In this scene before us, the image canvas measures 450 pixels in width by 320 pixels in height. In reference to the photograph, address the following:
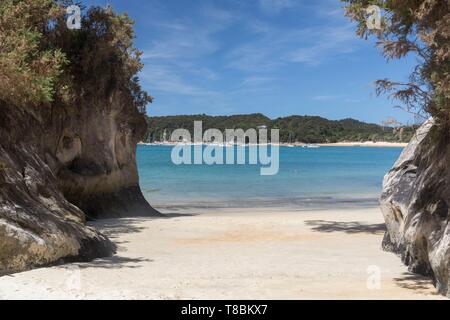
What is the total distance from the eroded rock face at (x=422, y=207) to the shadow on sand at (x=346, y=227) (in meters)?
→ 3.43

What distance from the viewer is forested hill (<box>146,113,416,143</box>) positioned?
484ft

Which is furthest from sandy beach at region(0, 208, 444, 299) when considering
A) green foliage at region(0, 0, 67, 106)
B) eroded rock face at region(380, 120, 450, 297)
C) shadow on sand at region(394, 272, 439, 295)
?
green foliage at region(0, 0, 67, 106)

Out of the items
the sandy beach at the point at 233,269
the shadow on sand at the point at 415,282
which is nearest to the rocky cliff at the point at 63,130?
the sandy beach at the point at 233,269

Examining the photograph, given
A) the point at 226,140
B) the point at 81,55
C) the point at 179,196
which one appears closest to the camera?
the point at 81,55

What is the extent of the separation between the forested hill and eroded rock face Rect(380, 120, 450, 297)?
406 feet

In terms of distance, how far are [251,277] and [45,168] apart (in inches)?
209

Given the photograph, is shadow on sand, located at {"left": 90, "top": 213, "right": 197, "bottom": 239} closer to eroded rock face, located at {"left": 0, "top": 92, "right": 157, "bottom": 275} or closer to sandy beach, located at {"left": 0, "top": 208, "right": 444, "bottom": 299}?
sandy beach, located at {"left": 0, "top": 208, "right": 444, "bottom": 299}

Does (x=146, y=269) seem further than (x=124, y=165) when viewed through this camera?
No

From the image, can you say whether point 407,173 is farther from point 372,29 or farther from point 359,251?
point 372,29

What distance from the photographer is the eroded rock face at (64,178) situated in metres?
8.80

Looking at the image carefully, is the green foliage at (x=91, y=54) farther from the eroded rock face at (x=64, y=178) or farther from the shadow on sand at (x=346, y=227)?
the shadow on sand at (x=346, y=227)
